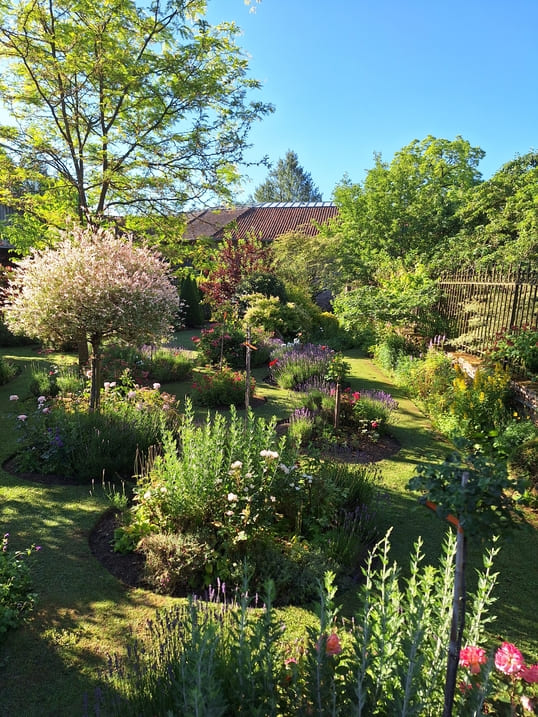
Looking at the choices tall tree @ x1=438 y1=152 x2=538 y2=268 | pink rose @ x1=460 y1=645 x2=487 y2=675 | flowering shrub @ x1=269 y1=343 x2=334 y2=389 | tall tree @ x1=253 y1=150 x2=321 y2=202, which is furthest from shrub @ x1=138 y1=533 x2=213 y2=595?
tall tree @ x1=253 y1=150 x2=321 y2=202

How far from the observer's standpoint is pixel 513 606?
3172 mm

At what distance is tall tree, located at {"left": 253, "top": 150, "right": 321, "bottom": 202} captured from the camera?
2035 inches

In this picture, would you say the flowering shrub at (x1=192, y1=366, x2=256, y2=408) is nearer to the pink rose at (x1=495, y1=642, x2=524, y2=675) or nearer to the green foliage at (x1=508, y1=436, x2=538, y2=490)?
the green foliage at (x1=508, y1=436, x2=538, y2=490)

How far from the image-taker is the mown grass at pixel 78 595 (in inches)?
95.9

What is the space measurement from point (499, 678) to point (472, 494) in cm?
159

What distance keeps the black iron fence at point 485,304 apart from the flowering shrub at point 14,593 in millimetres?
7584

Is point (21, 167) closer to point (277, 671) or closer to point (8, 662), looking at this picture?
point (8, 662)

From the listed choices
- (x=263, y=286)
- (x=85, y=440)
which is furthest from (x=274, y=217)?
(x=85, y=440)

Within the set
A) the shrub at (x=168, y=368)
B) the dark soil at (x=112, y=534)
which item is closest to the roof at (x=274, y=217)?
the shrub at (x=168, y=368)

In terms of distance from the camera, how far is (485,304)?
874cm

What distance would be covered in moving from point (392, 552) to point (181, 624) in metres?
2.12

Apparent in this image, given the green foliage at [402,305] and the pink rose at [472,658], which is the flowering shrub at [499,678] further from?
the green foliage at [402,305]

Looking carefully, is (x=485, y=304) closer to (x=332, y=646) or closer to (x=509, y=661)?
(x=509, y=661)

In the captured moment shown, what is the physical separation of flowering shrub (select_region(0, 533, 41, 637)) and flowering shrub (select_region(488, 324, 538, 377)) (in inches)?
256
